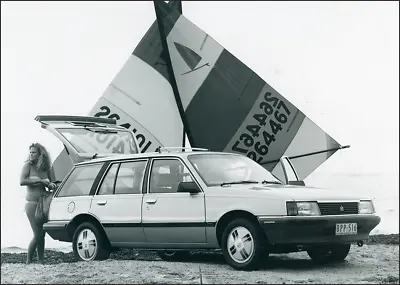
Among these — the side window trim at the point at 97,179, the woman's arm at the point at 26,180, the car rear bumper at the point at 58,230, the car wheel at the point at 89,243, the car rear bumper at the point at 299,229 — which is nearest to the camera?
the car rear bumper at the point at 299,229

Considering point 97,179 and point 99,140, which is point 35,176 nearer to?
point 97,179

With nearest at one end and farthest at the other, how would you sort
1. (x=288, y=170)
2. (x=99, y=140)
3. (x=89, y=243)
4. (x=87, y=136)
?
(x=89, y=243)
(x=288, y=170)
(x=87, y=136)
(x=99, y=140)

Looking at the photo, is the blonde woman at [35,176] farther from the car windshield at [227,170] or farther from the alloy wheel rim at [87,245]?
the car windshield at [227,170]

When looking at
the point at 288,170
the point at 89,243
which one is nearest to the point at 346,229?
the point at 89,243

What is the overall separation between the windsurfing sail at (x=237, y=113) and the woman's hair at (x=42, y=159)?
181 inches

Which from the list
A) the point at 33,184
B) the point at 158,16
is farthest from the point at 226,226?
the point at 158,16

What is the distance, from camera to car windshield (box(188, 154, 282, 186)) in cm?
817

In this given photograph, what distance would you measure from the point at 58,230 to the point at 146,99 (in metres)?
5.16

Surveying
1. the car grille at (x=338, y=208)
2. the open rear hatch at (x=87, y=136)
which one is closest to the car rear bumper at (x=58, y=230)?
the open rear hatch at (x=87, y=136)

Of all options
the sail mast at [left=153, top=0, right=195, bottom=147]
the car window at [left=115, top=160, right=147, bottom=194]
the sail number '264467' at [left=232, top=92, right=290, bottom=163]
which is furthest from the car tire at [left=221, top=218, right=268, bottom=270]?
the sail mast at [left=153, top=0, right=195, bottom=147]

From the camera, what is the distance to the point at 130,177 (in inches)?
345

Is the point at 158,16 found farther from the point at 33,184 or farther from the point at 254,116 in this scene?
the point at 33,184

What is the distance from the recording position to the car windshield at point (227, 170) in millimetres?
8172

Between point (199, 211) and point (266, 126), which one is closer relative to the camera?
point (199, 211)
